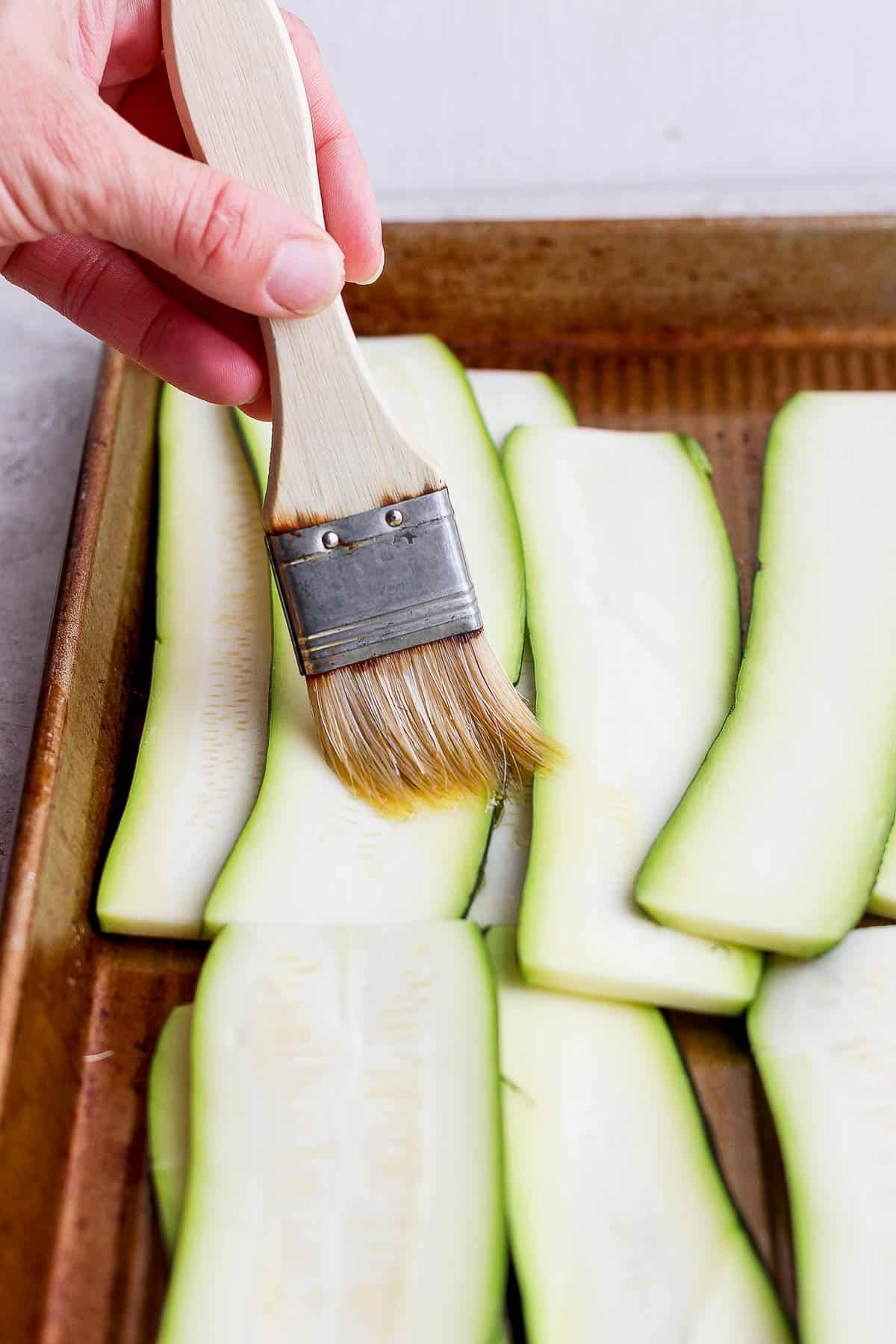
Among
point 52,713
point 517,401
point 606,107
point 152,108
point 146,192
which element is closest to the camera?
point 146,192

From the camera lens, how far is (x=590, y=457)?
4.91ft

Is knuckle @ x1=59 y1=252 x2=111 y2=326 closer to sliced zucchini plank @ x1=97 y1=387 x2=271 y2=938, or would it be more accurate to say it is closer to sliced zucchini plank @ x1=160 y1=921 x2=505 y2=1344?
sliced zucchini plank @ x1=97 y1=387 x2=271 y2=938

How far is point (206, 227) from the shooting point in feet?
3.23

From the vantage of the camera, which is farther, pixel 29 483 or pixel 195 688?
pixel 29 483

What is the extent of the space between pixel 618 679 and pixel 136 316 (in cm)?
72

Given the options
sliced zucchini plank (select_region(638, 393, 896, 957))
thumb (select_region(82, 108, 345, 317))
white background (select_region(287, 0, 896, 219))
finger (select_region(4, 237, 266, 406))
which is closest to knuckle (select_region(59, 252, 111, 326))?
finger (select_region(4, 237, 266, 406))

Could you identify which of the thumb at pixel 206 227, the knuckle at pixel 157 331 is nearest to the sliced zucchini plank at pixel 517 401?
the knuckle at pixel 157 331

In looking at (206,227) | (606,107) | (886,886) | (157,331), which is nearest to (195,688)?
(157,331)

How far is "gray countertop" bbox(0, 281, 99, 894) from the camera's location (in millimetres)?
1467

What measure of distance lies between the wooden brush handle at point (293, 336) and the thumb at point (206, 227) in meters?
0.08

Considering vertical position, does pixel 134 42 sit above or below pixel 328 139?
above

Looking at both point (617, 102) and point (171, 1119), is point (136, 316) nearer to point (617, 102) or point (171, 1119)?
point (171, 1119)

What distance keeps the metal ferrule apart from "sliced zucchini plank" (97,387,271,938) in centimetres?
21

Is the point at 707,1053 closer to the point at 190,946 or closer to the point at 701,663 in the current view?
the point at 701,663
